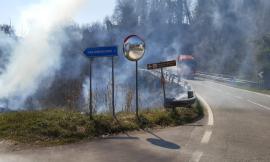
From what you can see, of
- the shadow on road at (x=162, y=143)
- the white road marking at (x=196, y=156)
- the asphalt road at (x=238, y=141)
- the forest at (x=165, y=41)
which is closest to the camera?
the white road marking at (x=196, y=156)

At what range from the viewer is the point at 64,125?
9.22 m

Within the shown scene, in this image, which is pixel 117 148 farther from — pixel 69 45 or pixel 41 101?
pixel 69 45

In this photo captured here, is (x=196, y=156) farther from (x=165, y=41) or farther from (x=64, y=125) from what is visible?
(x=165, y=41)

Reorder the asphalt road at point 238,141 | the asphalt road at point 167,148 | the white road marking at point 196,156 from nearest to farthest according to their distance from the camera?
the white road marking at point 196,156, the asphalt road at point 167,148, the asphalt road at point 238,141

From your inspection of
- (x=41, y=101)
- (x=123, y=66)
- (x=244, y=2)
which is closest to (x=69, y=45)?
(x=41, y=101)

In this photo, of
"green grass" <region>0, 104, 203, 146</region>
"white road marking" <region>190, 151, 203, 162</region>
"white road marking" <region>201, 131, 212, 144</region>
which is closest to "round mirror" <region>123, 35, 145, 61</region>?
"green grass" <region>0, 104, 203, 146</region>

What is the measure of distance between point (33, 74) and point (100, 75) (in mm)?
11927

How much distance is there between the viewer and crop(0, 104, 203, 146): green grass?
8.45 meters

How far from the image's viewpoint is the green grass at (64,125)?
8.45 m

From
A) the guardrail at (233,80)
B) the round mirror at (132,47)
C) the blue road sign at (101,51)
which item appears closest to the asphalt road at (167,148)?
the blue road sign at (101,51)

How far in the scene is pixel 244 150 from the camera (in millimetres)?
7508

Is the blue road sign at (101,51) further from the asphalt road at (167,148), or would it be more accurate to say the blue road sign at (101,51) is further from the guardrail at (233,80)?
the guardrail at (233,80)

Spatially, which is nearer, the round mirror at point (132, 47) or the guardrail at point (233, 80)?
the round mirror at point (132, 47)

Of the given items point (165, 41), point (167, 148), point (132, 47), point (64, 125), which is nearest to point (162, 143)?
point (167, 148)
